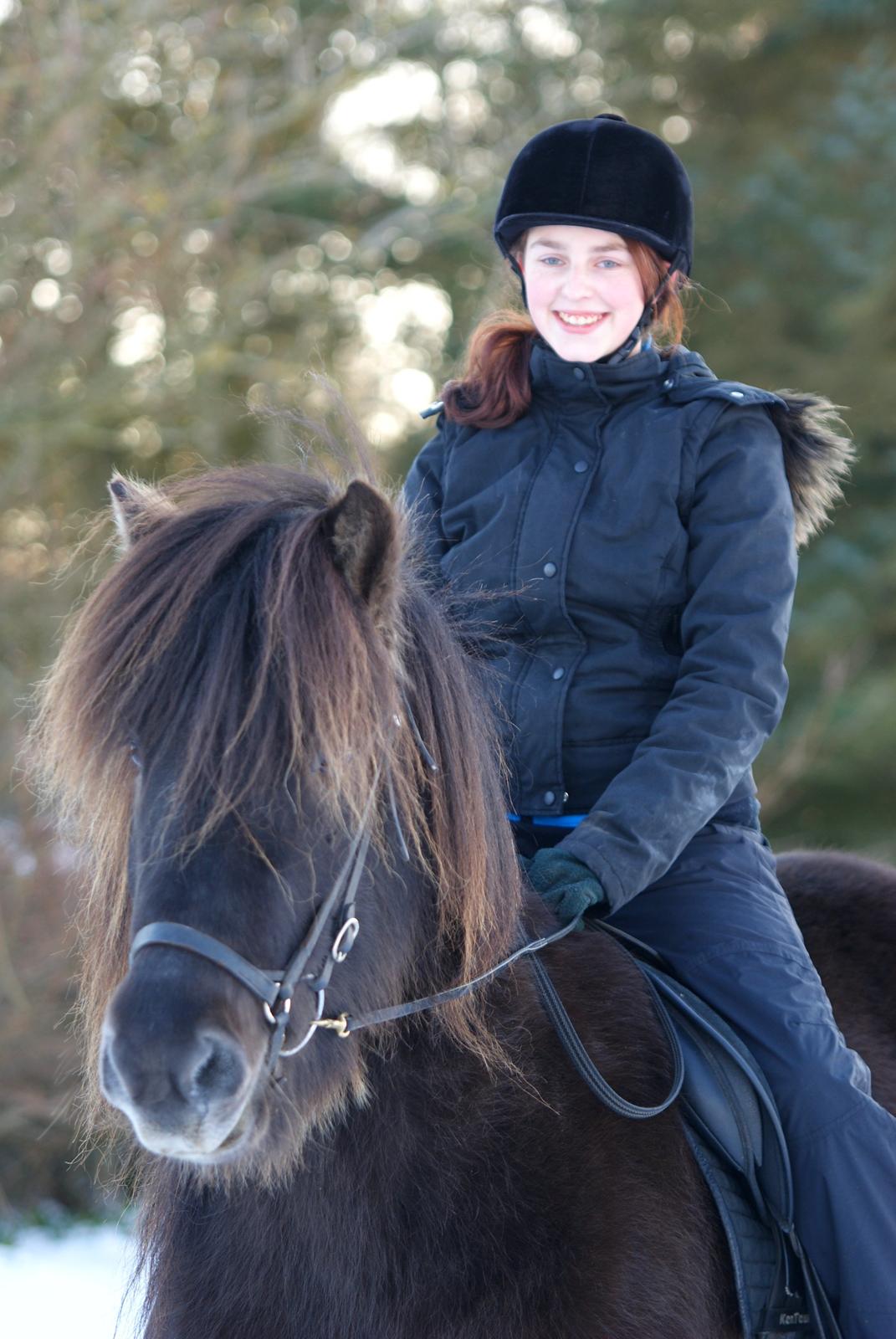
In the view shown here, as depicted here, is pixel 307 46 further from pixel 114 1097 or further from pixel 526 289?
pixel 114 1097

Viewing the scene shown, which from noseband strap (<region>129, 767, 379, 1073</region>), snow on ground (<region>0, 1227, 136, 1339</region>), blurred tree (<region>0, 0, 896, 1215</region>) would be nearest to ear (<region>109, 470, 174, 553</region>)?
noseband strap (<region>129, 767, 379, 1073</region>)

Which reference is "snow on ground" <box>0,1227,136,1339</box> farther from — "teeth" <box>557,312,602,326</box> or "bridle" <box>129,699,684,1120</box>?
"teeth" <box>557,312,602,326</box>

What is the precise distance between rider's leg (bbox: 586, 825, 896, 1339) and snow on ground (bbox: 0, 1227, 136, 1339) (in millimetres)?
3335

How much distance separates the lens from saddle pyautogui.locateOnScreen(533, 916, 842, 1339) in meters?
2.30

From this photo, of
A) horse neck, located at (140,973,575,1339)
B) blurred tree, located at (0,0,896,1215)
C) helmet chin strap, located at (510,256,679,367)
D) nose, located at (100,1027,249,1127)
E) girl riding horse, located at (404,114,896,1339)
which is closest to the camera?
nose, located at (100,1027,249,1127)

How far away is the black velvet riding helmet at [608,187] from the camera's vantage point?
9.30 feet

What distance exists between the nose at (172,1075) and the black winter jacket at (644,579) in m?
0.87

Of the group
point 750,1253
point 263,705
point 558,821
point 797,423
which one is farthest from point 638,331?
point 750,1253

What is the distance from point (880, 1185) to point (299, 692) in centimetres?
132

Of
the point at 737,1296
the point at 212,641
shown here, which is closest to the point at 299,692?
the point at 212,641

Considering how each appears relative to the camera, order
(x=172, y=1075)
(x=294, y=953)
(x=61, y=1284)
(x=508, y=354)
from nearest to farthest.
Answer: (x=172, y=1075), (x=294, y=953), (x=508, y=354), (x=61, y=1284)

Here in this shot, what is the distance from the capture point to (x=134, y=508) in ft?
7.98

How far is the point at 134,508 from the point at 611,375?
3.47 ft

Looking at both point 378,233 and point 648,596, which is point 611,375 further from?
point 378,233
